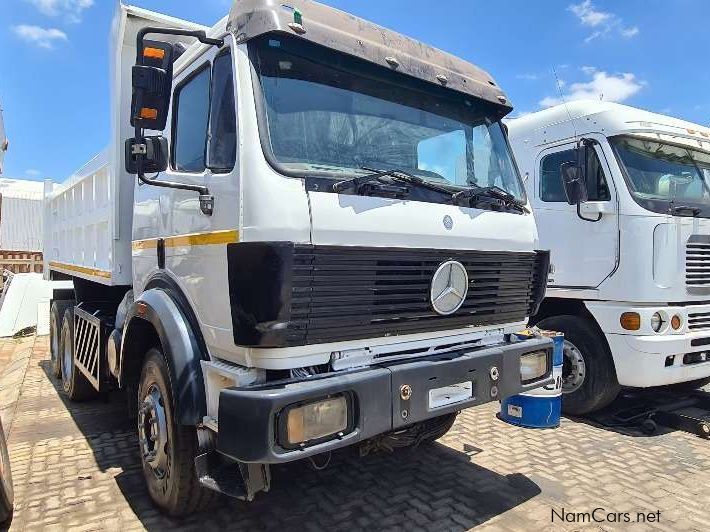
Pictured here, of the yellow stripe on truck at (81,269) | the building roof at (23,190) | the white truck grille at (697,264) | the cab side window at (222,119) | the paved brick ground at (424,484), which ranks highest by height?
the building roof at (23,190)

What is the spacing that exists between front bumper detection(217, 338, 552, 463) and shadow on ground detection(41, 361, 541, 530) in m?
0.82

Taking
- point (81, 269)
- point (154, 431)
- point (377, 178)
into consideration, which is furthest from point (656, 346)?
point (81, 269)

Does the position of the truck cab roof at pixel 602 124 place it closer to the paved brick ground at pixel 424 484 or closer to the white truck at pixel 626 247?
the white truck at pixel 626 247

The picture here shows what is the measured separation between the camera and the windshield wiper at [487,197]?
10.4ft

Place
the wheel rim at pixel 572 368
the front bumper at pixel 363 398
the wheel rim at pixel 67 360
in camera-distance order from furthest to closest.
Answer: the wheel rim at pixel 67 360, the wheel rim at pixel 572 368, the front bumper at pixel 363 398

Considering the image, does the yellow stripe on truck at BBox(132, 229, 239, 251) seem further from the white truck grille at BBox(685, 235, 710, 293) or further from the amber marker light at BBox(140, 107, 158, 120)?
the white truck grille at BBox(685, 235, 710, 293)

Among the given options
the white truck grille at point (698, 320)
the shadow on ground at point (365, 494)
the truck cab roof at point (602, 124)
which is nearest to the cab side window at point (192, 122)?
the shadow on ground at point (365, 494)

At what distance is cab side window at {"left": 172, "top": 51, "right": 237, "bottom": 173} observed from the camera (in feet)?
8.93

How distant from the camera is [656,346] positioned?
15.2 feet

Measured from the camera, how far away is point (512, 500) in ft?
11.4

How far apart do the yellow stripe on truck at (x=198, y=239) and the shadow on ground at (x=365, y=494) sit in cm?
160

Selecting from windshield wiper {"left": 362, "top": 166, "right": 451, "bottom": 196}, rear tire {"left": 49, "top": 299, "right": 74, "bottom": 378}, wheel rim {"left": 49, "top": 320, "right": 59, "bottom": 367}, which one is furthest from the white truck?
wheel rim {"left": 49, "top": 320, "right": 59, "bottom": 367}

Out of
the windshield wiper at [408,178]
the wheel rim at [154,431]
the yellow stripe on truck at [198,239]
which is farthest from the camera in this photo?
the wheel rim at [154,431]

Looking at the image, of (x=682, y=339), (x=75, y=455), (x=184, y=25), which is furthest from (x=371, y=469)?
(x=184, y=25)
